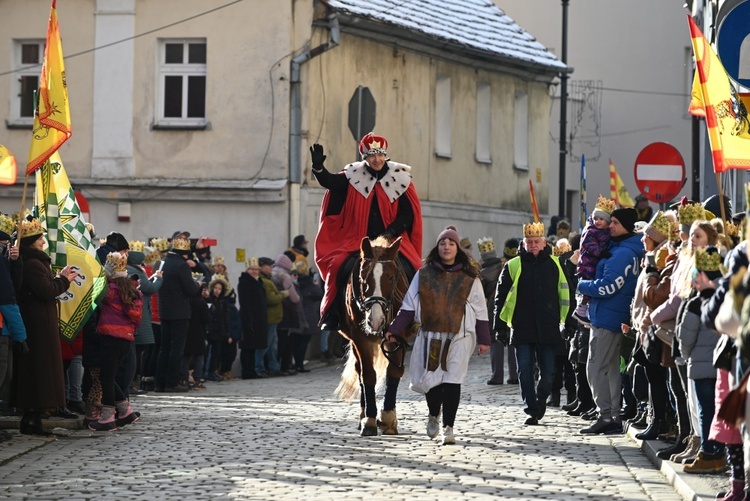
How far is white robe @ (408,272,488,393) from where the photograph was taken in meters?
13.8

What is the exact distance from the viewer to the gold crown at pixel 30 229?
46.9 feet

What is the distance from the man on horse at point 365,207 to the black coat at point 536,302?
1.20m

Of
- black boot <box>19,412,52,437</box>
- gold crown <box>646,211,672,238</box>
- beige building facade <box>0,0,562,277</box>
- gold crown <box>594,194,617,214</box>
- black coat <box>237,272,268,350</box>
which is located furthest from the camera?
beige building facade <box>0,0,562,277</box>

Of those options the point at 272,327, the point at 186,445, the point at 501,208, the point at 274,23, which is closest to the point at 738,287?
the point at 186,445

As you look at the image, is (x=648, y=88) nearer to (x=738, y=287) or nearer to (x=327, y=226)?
(x=327, y=226)

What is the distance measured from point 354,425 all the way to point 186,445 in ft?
7.94

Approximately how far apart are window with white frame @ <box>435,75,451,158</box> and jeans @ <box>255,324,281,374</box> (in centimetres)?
1170

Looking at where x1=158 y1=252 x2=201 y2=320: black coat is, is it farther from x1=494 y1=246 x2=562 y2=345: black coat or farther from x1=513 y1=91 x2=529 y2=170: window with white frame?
x1=513 y1=91 x2=529 y2=170: window with white frame

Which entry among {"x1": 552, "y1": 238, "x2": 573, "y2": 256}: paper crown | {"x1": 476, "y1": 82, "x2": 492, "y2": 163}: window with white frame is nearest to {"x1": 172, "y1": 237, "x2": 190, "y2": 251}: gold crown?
{"x1": 552, "y1": 238, "x2": 573, "y2": 256}: paper crown

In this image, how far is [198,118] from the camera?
102 feet

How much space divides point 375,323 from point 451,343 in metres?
0.83

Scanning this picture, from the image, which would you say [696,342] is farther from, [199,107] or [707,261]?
[199,107]

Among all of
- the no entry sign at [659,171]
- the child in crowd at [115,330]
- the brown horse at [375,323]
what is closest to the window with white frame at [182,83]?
the no entry sign at [659,171]

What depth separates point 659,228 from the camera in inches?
538
